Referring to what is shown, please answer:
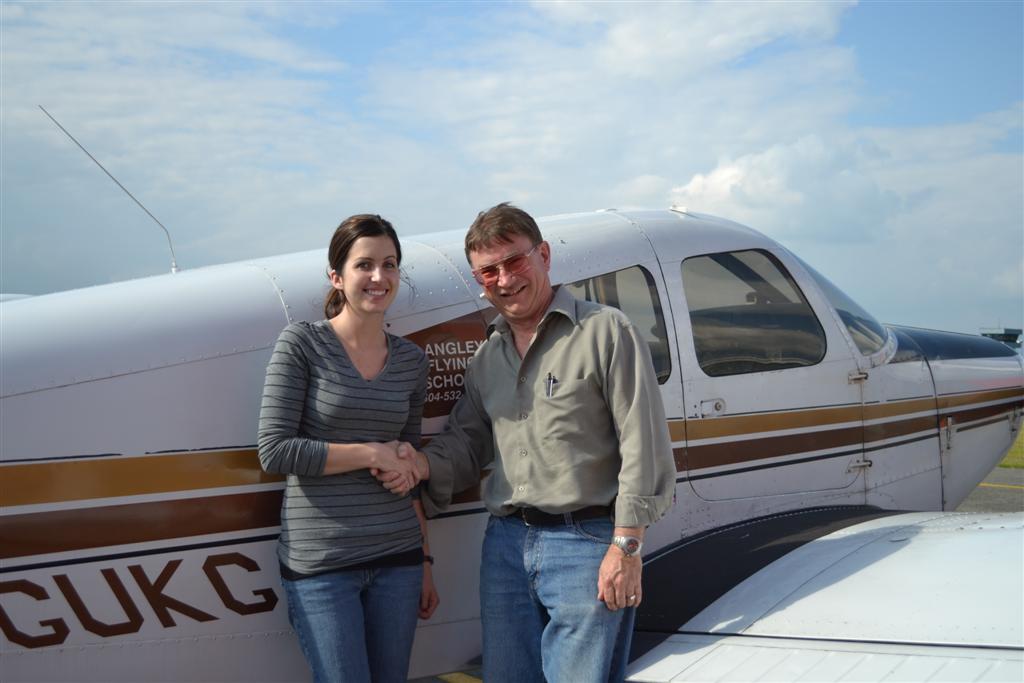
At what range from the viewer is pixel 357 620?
292 centimetres

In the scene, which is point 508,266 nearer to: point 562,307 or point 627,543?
point 562,307

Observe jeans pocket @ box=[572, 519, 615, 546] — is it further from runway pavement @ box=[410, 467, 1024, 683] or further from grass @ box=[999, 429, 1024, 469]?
grass @ box=[999, 429, 1024, 469]

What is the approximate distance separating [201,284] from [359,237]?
84cm

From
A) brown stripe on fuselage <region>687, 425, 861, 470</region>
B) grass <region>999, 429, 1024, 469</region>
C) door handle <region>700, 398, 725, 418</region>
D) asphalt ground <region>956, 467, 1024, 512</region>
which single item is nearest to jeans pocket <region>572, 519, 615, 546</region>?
brown stripe on fuselage <region>687, 425, 861, 470</region>

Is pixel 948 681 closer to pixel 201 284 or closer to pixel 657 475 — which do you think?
pixel 657 475

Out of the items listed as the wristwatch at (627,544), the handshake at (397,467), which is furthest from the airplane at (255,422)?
the wristwatch at (627,544)

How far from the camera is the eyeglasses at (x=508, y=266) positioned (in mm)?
2992

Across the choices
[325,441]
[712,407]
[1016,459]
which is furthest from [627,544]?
[1016,459]

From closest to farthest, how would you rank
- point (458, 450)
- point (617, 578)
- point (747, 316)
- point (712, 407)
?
point (617, 578)
point (458, 450)
point (712, 407)
point (747, 316)

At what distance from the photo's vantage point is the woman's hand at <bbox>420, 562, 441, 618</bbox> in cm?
333

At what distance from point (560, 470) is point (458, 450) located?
54 cm

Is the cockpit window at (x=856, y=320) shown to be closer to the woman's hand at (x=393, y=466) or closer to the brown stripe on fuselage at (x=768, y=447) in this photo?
the brown stripe on fuselage at (x=768, y=447)

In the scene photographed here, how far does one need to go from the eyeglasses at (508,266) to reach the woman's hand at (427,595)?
A: 1.10 meters

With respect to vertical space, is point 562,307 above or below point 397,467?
above
